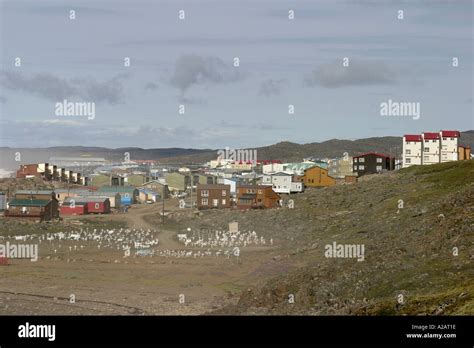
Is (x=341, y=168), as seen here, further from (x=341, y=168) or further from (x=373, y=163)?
(x=373, y=163)

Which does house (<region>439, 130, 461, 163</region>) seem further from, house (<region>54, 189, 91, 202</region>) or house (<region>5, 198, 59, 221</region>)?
house (<region>5, 198, 59, 221</region>)

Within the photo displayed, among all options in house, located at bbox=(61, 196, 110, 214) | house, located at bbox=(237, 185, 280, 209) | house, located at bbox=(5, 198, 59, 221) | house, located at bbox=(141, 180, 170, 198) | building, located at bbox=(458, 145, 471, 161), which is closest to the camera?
house, located at bbox=(5, 198, 59, 221)

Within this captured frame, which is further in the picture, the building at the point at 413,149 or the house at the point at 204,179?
the house at the point at 204,179

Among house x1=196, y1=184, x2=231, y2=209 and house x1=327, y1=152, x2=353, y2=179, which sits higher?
house x1=327, y1=152, x2=353, y2=179

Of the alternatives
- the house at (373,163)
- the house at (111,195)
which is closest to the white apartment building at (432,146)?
the house at (373,163)

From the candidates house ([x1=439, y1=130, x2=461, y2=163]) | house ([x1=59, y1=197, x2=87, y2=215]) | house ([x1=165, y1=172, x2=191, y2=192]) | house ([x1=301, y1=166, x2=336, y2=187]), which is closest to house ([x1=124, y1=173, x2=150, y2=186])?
house ([x1=165, y1=172, x2=191, y2=192])

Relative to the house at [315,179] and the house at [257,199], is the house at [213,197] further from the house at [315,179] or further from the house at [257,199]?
the house at [315,179]

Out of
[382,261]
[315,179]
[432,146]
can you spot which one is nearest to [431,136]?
[432,146]
